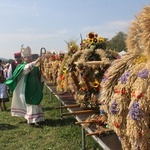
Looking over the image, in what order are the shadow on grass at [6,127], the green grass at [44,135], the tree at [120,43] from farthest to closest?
1. the shadow on grass at [6,127]
2. the green grass at [44,135]
3. the tree at [120,43]

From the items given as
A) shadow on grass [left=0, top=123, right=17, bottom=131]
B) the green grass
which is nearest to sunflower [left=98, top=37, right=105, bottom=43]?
the green grass

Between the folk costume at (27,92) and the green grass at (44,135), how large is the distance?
292mm

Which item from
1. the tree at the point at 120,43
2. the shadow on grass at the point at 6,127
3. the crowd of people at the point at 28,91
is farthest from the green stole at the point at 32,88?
the tree at the point at 120,43

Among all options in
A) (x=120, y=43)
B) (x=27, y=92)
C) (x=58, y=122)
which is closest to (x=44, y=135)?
(x=58, y=122)

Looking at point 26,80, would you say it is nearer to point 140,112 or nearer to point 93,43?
point 93,43

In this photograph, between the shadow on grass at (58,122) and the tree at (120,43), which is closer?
the tree at (120,43)

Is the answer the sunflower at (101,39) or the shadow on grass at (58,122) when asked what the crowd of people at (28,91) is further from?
the sunflower at (101,39)

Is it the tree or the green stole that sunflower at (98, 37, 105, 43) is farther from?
the green stole

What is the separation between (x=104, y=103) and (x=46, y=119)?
5.00 meters

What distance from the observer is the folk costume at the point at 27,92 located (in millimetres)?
7062

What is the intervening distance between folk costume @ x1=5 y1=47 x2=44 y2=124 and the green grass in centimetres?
29

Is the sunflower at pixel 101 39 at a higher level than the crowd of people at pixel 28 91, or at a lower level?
higher

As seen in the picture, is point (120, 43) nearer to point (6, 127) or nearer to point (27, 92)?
point (27, 92)

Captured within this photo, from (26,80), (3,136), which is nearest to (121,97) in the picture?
(3,136)
